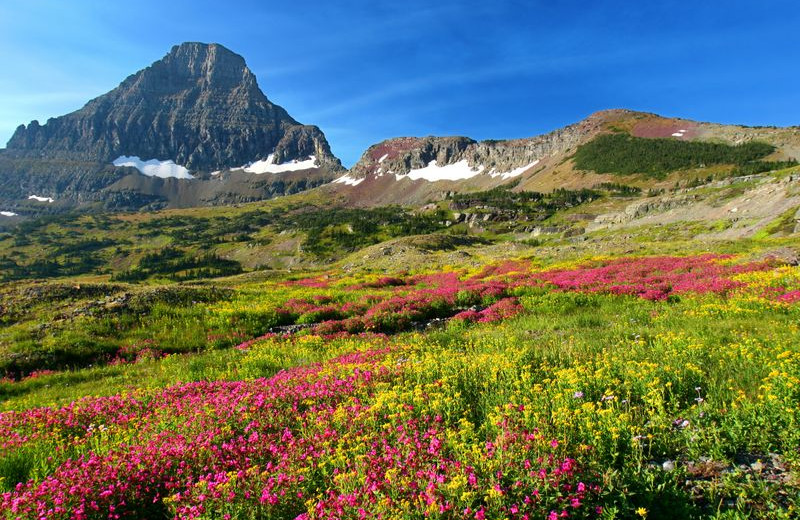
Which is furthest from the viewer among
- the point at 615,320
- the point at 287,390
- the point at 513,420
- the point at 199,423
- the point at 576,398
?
the point at 615,320

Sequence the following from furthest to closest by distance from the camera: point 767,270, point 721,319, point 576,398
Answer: point 767,270 < point 721,319 < point 576,398

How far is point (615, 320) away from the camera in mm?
14055

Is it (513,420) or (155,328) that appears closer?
(513,420)

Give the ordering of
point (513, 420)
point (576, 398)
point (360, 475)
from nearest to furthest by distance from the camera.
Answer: point (360, 475) → point (513, 420) → point (576, 398)

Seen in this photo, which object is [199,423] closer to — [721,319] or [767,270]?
[721,319]

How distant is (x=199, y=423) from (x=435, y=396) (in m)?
3.98

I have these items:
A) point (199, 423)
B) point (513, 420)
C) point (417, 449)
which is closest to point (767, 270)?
point (513, 420)

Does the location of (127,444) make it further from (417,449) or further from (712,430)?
(712,430)

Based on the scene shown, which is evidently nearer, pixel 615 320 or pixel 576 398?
pixel 576 398

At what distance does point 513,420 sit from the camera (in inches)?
209

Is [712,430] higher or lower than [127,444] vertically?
higher

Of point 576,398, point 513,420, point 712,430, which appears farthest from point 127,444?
point 712,430

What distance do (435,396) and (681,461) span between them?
331cm

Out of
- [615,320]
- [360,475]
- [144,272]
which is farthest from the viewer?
[144,272]
